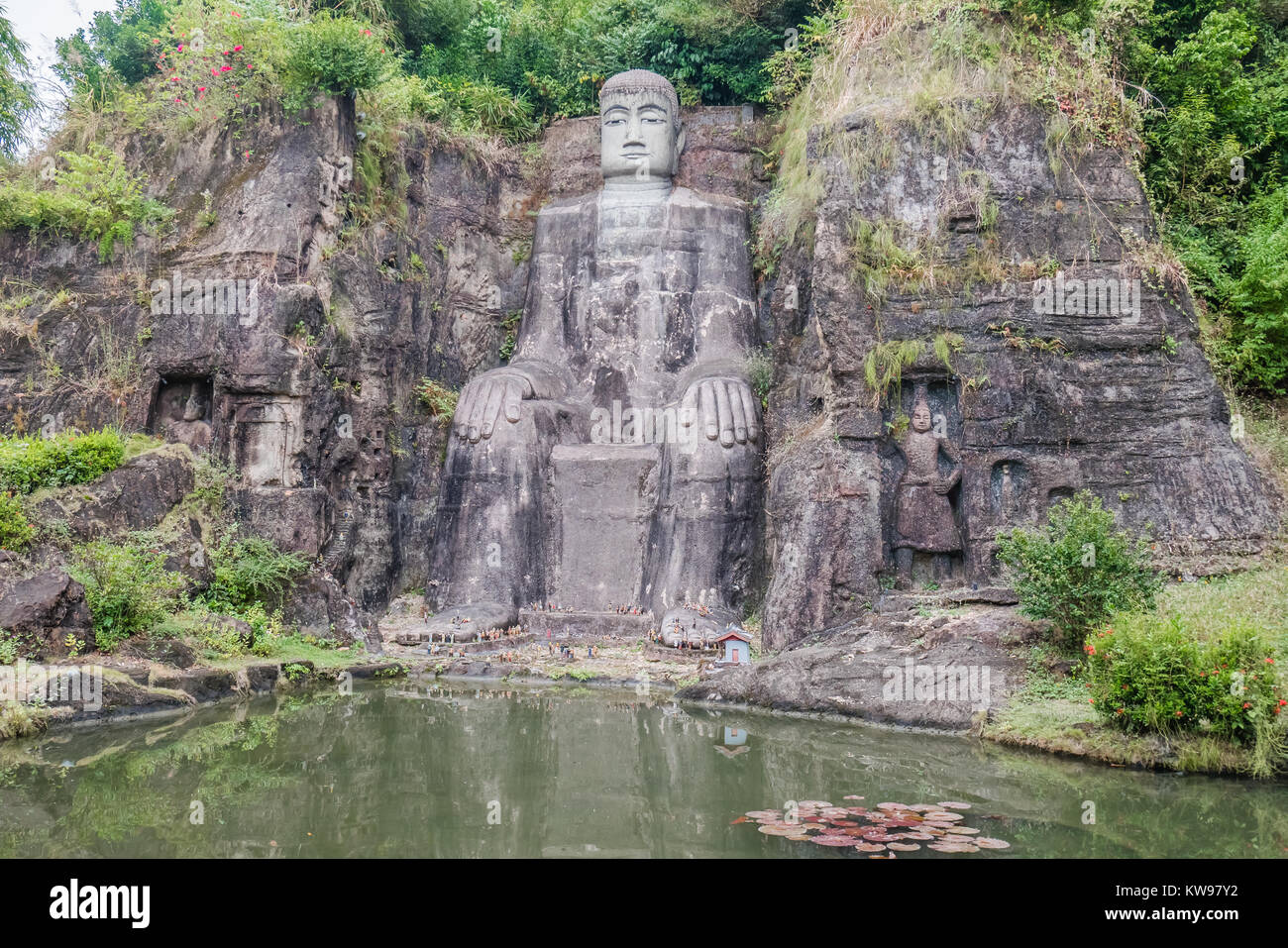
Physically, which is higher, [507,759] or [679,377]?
[679,377]

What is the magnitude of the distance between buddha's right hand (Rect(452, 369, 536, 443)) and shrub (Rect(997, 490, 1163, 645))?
4929 millimetres

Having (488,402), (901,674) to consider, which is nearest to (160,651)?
(488,402)

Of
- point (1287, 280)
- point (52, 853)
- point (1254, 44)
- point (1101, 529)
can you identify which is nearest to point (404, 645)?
point (52, 853)

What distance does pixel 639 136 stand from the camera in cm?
1174

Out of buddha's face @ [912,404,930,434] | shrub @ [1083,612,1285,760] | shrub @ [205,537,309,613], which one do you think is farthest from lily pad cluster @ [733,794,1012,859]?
shrub @ [205,537,309,613]

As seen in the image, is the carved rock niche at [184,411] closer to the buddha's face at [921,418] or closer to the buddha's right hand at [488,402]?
the buddha's right hand at [488,402]

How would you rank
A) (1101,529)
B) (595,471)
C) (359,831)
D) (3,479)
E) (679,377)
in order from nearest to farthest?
(359,831), (1101,529), (3,479), (595,471), (679,377)

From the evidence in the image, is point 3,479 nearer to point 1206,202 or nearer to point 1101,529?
point 1101,529

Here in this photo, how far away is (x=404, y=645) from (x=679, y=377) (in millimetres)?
3801

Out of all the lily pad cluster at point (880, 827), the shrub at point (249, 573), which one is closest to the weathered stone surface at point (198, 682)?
the shrub at point (249, 573)

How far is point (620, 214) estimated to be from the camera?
1177 cm

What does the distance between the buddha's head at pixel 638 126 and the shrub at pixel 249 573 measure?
5.49 m

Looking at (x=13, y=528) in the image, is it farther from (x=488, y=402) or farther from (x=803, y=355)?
(x=803, y=355)

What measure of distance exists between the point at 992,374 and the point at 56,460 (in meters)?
7.27
